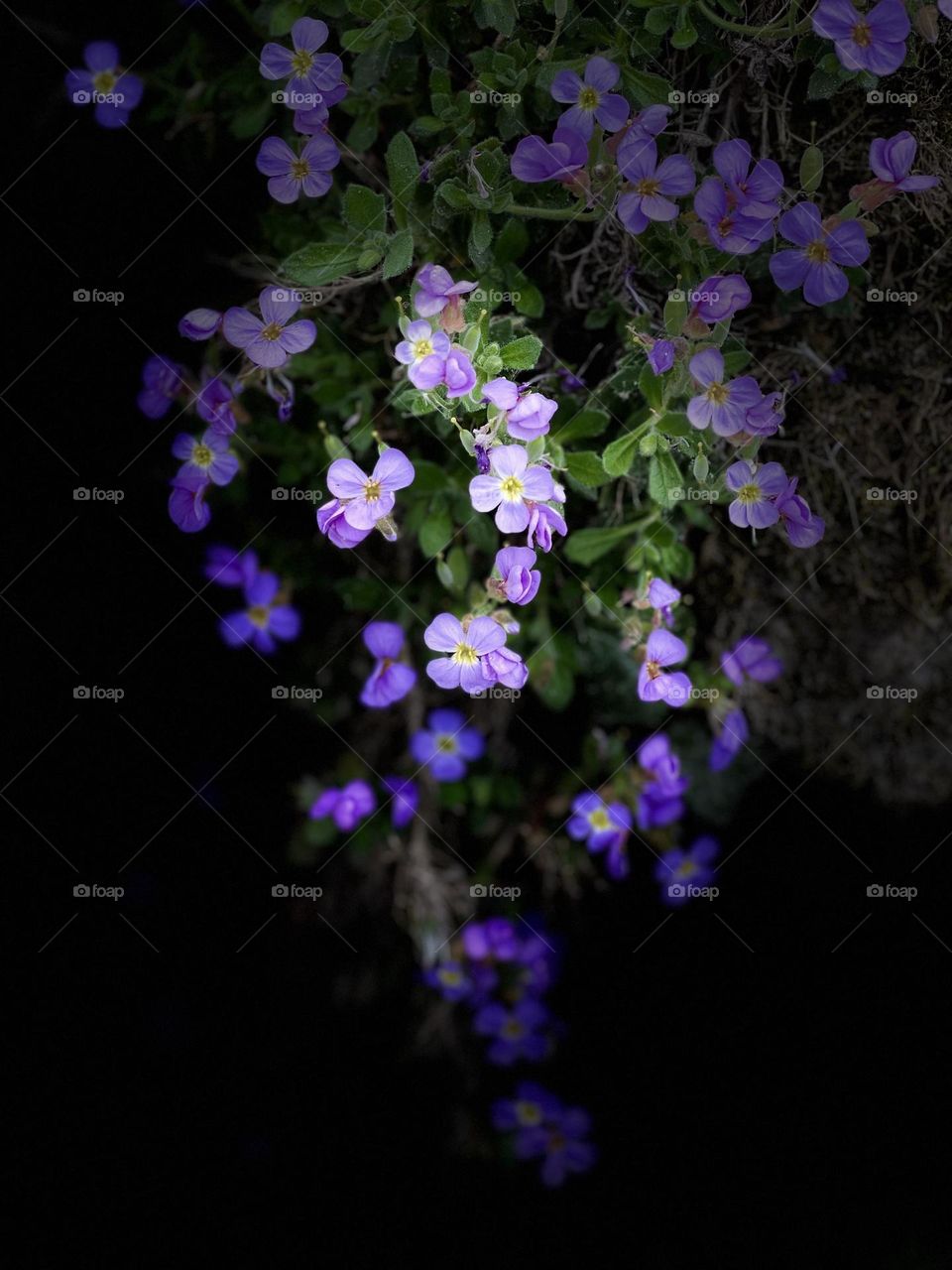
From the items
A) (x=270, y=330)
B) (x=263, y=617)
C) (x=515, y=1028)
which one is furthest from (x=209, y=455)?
(x=515, y=1028)

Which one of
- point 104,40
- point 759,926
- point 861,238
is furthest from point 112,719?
point 861,238

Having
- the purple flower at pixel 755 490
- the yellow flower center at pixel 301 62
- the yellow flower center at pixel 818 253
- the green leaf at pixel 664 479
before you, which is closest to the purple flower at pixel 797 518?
the purple flower at pixel 755 490

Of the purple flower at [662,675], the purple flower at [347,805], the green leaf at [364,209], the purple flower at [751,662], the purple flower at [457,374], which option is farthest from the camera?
the purple flower at [347,805]

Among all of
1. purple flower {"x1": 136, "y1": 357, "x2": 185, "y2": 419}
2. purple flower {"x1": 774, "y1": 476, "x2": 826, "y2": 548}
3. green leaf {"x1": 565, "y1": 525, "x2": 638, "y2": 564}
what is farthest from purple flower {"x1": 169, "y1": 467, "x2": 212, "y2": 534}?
purple flower {"x1": 774, "y1": 476, "x2": 826, "y2": 548}

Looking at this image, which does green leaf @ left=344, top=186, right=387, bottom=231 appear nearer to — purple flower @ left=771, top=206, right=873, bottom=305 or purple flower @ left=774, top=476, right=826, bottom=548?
purple flower @ left=771, top=206, right=873, bottom=305

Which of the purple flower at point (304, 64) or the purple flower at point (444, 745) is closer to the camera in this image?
the purple flower at point (304, 64)

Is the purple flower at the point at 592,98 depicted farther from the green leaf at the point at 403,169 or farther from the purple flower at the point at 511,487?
the purple flower at the point at 511,487
